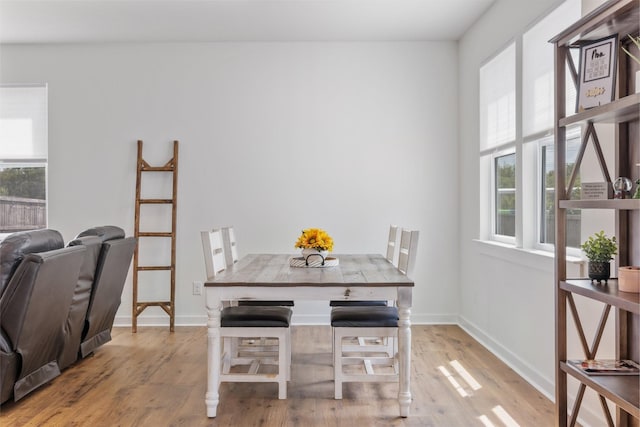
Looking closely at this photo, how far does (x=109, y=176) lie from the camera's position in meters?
4.68

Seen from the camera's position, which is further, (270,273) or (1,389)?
(270,273)

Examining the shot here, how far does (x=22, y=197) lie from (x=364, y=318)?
12.7ft

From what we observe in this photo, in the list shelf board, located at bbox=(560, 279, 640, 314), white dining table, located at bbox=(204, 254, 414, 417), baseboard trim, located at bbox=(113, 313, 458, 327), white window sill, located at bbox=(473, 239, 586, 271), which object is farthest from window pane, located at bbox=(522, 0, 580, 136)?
baseboard trim, located at bbox=(113, 313, 458, 327)

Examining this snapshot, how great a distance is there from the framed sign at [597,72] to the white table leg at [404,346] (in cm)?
123

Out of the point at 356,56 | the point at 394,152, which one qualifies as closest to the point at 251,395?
the point at 394,152

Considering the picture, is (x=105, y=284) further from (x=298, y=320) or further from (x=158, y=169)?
(x=298, y=320)

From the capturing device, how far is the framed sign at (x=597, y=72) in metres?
1.76

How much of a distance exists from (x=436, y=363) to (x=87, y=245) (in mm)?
2524

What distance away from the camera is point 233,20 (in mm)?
4117

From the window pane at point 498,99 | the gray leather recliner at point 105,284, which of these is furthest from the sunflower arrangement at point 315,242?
the window pane at point 498,99

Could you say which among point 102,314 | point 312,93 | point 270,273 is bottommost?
point 102,314

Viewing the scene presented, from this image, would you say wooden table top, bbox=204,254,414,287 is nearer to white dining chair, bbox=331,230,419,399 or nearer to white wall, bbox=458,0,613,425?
white dining chair, bbox=331,230,419,399

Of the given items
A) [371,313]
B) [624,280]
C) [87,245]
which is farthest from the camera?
[87,245]

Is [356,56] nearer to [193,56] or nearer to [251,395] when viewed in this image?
[193,56]
